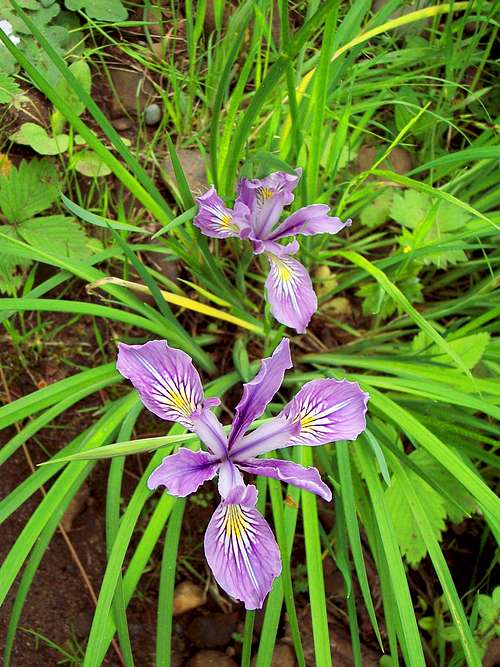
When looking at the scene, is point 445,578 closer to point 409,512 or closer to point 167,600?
point 409,512

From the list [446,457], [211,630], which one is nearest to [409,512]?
[446,457]

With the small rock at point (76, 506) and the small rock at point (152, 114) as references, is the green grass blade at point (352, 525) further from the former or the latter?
the small rock at point (152, 114)

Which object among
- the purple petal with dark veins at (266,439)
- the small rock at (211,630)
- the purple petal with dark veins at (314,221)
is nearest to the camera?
the purple petal with dark veins at (266,439)

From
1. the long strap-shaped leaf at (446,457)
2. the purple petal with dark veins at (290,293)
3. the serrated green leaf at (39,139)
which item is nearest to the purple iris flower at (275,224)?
the purple petal with dark veins at (290,293)

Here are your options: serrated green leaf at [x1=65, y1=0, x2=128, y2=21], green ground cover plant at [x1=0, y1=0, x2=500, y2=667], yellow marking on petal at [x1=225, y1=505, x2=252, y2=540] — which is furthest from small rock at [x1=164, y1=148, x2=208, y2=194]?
yellow marking on petal at [x1=225, y1=505, x2=252, y2=540]

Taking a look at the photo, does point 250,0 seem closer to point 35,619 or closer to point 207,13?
point 207,13
